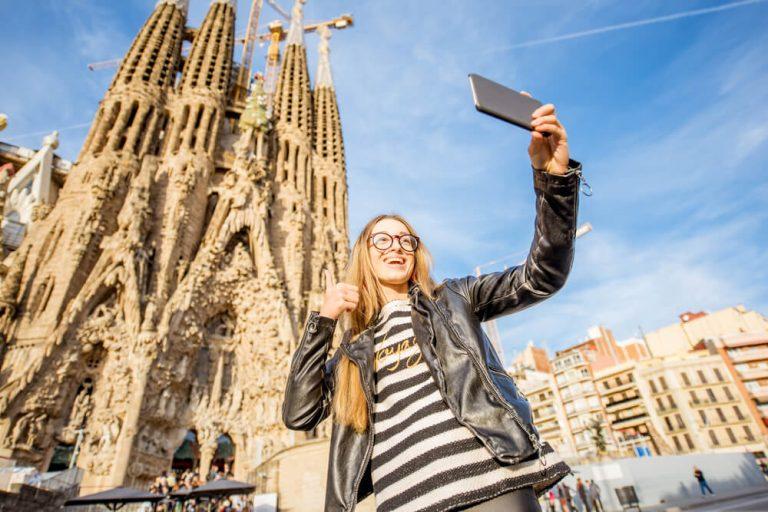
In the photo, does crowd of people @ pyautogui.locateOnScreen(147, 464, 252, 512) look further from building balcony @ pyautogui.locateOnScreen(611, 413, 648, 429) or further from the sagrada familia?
building balcony @ pyautogui.locateOnScreen(611, 413, 648, 429)

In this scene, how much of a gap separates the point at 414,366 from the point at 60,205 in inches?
725

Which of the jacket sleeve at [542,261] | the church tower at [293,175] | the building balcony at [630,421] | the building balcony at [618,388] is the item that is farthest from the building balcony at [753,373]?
the jacket sleeve at [542,261]

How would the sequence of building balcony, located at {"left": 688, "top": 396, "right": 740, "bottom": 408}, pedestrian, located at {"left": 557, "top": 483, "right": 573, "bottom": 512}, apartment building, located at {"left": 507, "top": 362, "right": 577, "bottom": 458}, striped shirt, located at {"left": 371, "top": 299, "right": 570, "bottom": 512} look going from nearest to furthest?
striped shirt, located at {"left": 371, "top": 299, "right": 570, "bottom": 512}, pedestrian, located at {"left": 557, "top": 483, "right": 573, "bottom": 512}, building balcony, located at {"left": 688, "top": 396, "right": 740, "bottom": 408}, apartment building, located at {"left": 507, "top": 362, "right": 577, "bottom": 458}

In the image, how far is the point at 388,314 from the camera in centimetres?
162

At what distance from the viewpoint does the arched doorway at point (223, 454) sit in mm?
15008

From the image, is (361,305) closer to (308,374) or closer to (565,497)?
(308,374)

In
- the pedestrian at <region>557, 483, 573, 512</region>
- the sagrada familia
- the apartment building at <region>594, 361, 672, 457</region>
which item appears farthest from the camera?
the apartment building at <region>594, 361, 672, 457</region>

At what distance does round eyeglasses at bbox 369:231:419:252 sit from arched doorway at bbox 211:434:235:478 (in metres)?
15.7

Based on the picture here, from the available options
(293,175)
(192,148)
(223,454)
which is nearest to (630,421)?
(223,454)

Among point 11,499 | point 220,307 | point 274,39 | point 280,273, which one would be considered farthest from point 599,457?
point 274,39

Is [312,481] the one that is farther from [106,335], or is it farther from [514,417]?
[514,417]

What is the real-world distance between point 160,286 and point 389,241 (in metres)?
15.3

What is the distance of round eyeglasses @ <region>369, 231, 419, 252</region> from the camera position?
1.71 metres

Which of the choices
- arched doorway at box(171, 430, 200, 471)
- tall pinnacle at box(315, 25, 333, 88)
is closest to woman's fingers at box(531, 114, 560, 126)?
arched doorway at box(171, 430, 200, 471)
